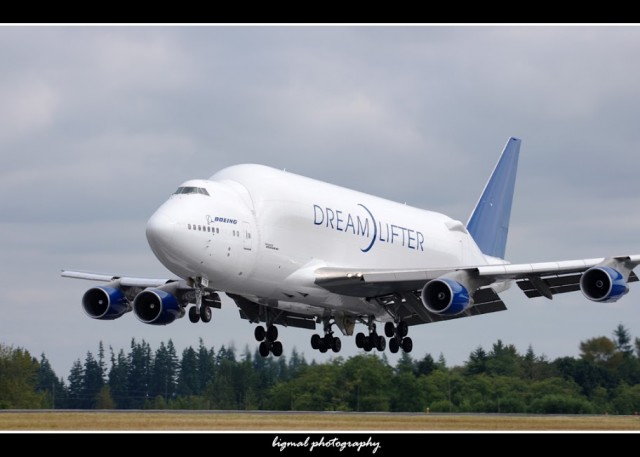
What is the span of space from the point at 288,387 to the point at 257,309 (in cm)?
1250

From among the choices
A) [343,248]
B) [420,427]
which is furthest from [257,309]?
[420,427]

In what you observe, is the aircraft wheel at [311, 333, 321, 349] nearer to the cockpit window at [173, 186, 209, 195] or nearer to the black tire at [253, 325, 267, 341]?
the black tire at [253, 325, 267, 341]

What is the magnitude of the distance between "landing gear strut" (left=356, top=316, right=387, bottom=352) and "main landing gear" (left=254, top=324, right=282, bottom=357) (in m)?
3.50

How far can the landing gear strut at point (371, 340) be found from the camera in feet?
186

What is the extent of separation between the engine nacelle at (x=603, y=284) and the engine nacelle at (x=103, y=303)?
19.0 m

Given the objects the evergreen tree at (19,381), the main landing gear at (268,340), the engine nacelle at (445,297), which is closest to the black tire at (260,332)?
the main landing gear at (268,340)

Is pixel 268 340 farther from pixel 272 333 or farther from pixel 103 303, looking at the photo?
pixel 103 303

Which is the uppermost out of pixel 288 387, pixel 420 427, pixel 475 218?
pixel 475 218

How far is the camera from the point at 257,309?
182 ft

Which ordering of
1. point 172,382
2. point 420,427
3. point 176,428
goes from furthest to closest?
point 172,382
point 420,427
point 176,428

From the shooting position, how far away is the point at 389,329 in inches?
2242

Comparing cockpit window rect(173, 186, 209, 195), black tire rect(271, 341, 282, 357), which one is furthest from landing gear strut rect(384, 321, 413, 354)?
cockpit window rect(173, 186, 209, 195)

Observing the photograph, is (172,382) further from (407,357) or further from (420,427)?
(420,427)

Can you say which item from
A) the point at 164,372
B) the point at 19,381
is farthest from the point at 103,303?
the point at 164,372
